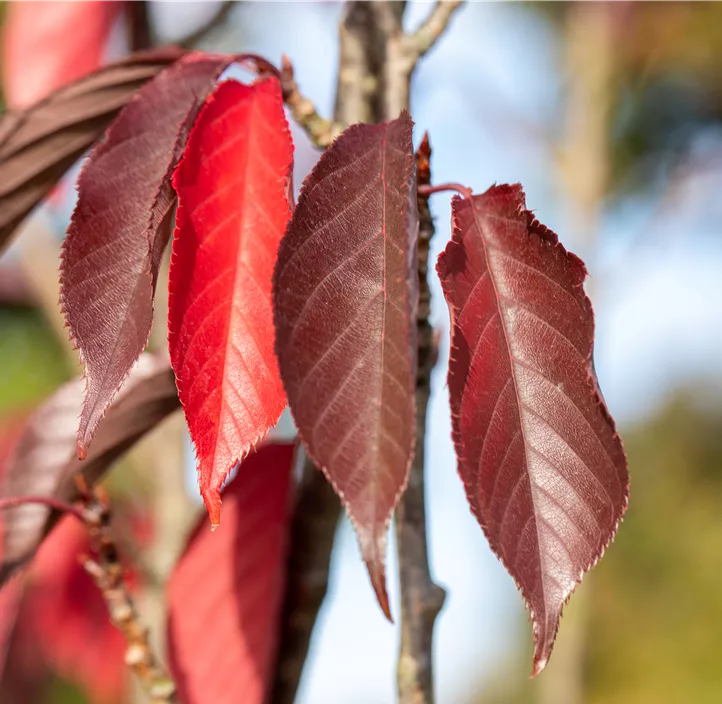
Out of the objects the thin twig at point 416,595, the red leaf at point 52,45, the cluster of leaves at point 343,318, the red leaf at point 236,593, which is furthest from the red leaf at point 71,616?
the cluster of leaves at point 343,318

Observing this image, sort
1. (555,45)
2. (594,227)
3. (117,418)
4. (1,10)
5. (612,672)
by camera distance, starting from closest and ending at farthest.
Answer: (117,418) < (1,10) < (594,227) < (555,45) < (612,672)

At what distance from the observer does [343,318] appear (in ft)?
1.16

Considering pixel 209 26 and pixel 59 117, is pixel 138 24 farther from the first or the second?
pixel 59 117

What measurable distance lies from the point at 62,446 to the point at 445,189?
0.41 meters

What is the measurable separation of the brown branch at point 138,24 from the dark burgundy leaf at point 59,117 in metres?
0.38

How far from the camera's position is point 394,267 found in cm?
36

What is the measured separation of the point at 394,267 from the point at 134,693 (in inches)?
41.1

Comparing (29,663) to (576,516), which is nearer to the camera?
(576,516)

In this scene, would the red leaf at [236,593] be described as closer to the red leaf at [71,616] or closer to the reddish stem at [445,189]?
the reddish stem at [445,189]

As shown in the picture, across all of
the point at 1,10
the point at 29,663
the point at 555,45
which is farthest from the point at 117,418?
the point at 555,45

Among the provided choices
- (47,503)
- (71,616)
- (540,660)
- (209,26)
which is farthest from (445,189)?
(71,616)

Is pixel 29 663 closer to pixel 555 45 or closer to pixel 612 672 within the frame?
pixel 555 45

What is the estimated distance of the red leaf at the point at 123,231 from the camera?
1.18 ft

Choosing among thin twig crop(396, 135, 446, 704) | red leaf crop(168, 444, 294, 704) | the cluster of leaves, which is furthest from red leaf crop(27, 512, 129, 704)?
the cluster of leaves
